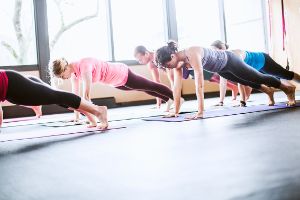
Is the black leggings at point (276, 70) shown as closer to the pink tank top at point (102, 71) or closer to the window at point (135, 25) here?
the pink tank top at point (102, 71)

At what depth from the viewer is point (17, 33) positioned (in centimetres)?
610

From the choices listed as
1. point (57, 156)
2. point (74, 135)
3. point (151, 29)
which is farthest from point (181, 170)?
point (151, 29)

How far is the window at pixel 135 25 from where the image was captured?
6867 mm

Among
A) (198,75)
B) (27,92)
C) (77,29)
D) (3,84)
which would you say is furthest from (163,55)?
(77,29)

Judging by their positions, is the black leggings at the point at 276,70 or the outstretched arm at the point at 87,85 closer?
the outstretched arm at the point at 87,85

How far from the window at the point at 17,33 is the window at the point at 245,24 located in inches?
164

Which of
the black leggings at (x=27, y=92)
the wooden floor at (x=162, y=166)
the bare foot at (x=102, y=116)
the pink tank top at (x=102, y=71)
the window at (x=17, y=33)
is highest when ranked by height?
the window at (x=17, y=33)

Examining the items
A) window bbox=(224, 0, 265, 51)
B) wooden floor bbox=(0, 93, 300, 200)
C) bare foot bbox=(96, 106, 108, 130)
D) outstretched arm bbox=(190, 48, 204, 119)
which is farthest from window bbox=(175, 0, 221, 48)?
wooden floor bbox=(0, 93, 300, 200)

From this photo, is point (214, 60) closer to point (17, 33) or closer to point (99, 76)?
point (99, 76)

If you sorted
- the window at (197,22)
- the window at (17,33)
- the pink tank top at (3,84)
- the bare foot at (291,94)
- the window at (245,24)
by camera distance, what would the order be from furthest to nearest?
the window at (245,24) < the window at (197,22) < the window at (17,33) < the bare foot at (291,94) < the pink tank top at (3,84)

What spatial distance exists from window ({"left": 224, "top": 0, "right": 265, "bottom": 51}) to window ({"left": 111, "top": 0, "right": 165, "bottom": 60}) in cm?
165

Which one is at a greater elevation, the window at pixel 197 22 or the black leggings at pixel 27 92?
the window at pixel 197 22

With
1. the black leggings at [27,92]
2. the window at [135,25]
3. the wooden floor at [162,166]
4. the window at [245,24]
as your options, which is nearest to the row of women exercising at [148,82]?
the black leggings at [27,92]

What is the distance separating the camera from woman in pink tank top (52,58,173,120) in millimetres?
3193
